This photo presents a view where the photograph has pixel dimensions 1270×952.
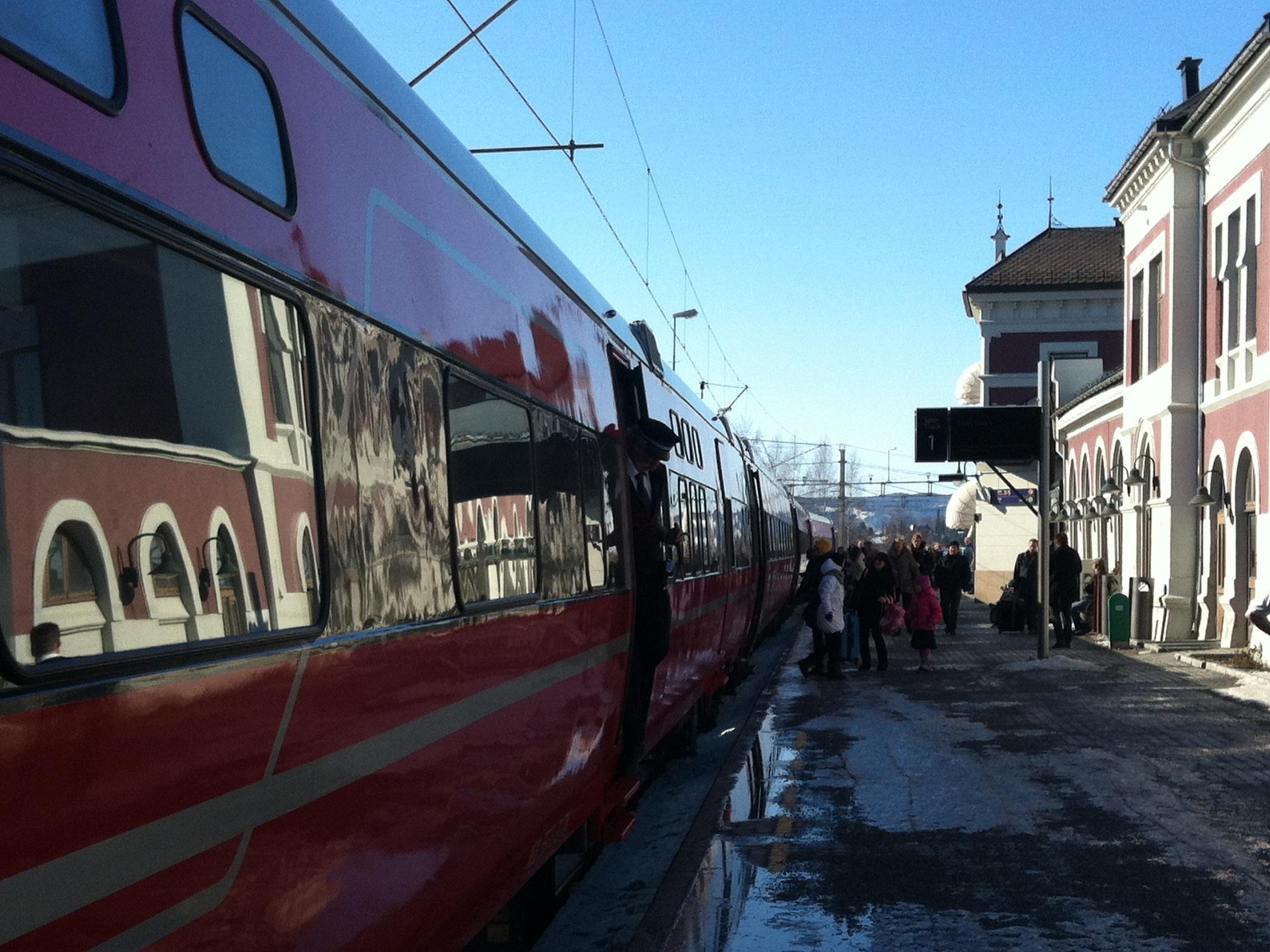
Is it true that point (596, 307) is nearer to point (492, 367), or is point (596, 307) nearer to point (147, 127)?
point (492, 367)

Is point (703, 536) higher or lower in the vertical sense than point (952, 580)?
higher

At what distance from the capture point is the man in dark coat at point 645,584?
879 centimetres

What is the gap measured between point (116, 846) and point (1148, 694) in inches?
645

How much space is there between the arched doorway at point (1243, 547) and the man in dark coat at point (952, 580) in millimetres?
5555

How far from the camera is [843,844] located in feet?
29.0

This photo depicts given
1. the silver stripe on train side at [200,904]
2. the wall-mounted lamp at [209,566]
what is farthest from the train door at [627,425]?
the wall-mounted lamp at [209,566]

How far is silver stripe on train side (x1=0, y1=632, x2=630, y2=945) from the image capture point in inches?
87.7

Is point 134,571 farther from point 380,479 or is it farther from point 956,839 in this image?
point 956,839

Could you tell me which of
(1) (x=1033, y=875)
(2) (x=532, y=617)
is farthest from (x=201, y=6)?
(1) (x=1033, y=875)

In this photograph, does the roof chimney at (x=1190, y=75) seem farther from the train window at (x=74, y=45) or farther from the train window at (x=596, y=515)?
the train window at (x=74, y=45)

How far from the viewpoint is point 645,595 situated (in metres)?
8.84

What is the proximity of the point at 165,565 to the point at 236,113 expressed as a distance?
3.38 feet

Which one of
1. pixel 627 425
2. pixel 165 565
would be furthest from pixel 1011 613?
pixel 165 565

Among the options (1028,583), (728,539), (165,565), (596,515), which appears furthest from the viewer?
(1028,583)
